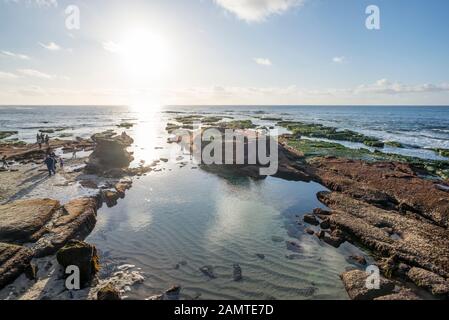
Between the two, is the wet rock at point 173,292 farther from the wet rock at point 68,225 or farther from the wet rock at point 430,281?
the wet rock at point 430,281

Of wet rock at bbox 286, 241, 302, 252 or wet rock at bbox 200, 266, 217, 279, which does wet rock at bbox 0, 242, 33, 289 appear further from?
wet rock at bbox 286, 241, 302, 252

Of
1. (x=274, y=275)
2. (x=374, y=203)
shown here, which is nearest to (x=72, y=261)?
(x=274, y=275)

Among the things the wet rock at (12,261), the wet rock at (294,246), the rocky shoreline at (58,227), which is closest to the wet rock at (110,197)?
the rocky shoreline at (58,227)

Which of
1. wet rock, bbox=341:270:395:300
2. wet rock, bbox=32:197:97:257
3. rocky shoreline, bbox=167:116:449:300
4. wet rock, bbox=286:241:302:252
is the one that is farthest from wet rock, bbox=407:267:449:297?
wet rock, bbox=32:197:97:257

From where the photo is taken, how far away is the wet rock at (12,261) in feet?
40.1

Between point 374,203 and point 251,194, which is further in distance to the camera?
point 251,194

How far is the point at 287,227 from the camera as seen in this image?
61.7 ft

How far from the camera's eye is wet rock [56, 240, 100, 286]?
41.6 ft

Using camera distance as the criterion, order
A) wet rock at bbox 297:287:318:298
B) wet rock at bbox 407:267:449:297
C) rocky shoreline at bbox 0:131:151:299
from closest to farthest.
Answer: wet rock at bbox 407:267:449:297 → wet rock at bbox 297:287:318:298 → rocky shoreline at bbox 0:131:151:299

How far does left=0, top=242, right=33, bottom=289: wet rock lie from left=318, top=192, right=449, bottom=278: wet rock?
17.4m

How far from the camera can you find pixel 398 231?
17.6 meters

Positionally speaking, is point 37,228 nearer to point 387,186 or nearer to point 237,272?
point 237,272
